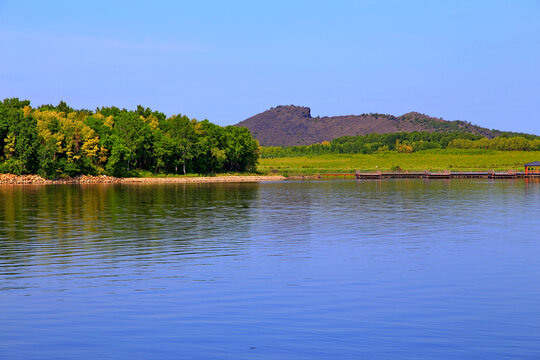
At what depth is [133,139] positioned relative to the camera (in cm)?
14350

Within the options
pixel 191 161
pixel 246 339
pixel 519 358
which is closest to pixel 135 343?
pixel 246 339

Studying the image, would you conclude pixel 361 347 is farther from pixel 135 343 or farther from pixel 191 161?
pixel 191 161

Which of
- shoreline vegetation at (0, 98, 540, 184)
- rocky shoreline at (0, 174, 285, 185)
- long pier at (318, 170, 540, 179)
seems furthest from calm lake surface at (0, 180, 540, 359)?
long pier at (318, 170, 540, 179)

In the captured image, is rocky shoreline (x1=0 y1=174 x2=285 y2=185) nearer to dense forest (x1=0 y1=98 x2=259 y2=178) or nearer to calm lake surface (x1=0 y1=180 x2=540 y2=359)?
dense forest (x1=0 y1=98 x2=259 y2=178)

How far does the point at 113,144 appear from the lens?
14250 cm

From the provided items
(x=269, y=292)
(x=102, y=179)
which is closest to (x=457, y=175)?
(x=102, y=179)

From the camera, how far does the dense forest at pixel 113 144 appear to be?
123312mm

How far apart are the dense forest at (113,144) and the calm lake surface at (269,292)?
92.6 m

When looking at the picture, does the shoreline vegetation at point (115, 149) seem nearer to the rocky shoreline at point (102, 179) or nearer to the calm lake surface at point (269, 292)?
the rocky shoreline at point (102, 179)

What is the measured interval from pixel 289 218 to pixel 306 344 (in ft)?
106

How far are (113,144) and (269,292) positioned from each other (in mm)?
130381

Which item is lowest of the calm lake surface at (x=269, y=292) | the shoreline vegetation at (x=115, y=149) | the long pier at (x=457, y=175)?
the calm lake surface at (x=269, y=292)

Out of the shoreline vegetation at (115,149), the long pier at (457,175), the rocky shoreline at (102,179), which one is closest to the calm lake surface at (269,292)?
the rocky shoreline at (102,179)

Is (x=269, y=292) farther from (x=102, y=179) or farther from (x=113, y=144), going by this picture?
(x=113, y=144)
